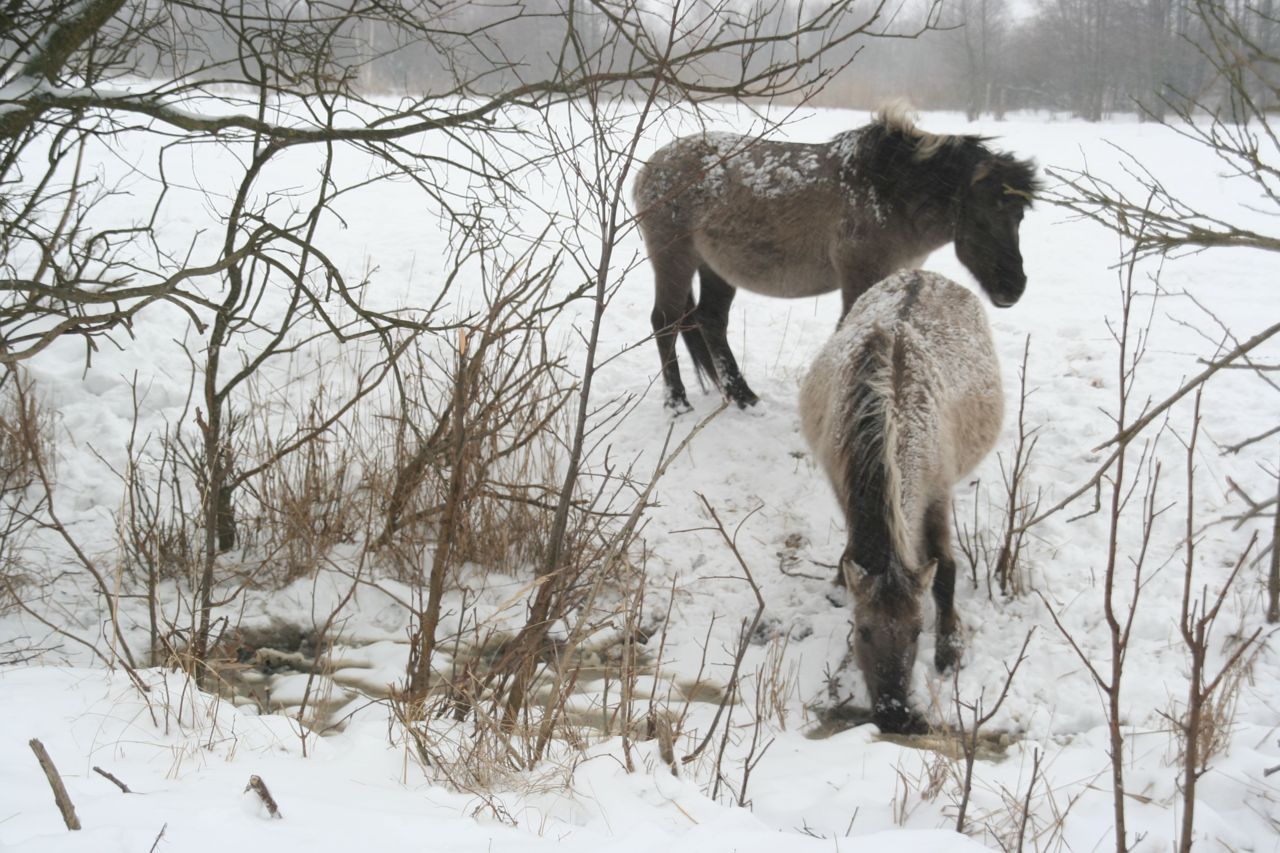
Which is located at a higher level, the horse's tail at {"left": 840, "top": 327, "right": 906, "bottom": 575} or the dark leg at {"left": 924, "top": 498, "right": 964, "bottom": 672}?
the horse's tail at {"left": 840, "top": 327, "right": 906, "bottom": 575}

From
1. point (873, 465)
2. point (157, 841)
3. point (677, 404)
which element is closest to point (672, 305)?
point (677, 404)

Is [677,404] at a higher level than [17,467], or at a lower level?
higher

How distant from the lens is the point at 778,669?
356 cm

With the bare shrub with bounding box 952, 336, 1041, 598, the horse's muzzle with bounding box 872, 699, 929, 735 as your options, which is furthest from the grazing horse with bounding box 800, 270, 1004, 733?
the bare shrub with bounding box 952, 336, 1041, 598

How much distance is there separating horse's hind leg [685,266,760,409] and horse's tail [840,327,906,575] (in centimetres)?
220

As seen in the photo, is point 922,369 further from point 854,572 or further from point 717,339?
point 717,339

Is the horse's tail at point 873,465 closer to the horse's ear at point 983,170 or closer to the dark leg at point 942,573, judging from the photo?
the dark leg at point 942,573

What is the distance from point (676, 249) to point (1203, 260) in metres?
5.34

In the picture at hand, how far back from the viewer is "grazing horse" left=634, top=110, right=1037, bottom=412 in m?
5.36

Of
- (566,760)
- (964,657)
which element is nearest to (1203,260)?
(964,657)

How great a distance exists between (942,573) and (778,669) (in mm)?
977

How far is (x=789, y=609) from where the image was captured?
4.49 metres

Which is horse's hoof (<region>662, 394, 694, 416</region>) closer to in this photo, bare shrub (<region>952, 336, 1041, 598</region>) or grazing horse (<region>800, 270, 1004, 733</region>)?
grazing horse (<region>800, 270, 1004, 733</region>)

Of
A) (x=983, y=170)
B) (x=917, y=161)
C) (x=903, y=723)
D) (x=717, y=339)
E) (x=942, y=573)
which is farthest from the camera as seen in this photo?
(x=717, y=339)
